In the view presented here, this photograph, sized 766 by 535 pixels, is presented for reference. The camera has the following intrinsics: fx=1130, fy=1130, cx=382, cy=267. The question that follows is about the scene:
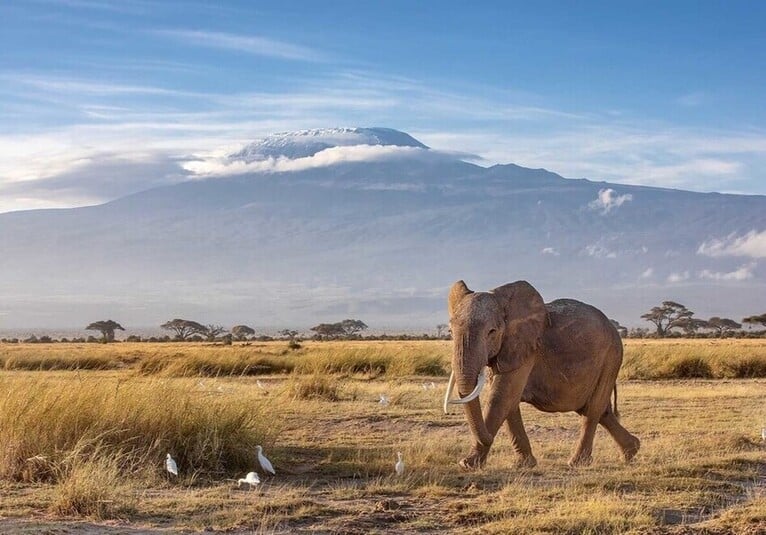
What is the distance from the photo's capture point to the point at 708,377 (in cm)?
3012

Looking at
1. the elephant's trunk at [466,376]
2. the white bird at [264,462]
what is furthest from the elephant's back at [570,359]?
the white bird at [264,462]

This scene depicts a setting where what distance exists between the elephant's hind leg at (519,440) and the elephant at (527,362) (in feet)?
0.04

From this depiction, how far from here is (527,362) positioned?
12.7 m

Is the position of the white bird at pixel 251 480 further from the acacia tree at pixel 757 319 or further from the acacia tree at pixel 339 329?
the acacia tree at pixel 339 329

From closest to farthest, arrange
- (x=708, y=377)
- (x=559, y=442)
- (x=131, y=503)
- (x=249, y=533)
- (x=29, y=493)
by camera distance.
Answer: (x=249, y=533), (x=131, y=503), (x=29, y=493), (x=559, y=442), (x=708, y=377)

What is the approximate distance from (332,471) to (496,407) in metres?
2.06

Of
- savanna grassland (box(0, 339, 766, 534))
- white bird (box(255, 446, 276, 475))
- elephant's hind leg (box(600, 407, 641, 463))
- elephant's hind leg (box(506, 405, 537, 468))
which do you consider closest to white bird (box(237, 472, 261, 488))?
savanna grassland (box(0, 339, 766, 534))

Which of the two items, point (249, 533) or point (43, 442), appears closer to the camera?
point (249, 533)

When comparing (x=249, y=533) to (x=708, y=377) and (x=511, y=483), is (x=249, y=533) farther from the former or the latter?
(x=708, y=377)

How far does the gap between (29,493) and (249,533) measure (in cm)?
295

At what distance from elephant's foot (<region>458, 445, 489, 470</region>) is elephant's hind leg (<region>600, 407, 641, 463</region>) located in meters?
1.98

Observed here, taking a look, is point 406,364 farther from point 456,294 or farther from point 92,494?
point 92,494

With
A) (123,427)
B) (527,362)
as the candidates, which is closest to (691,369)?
(527,362)

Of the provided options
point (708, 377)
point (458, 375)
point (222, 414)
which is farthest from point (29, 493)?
point (708, 377)
